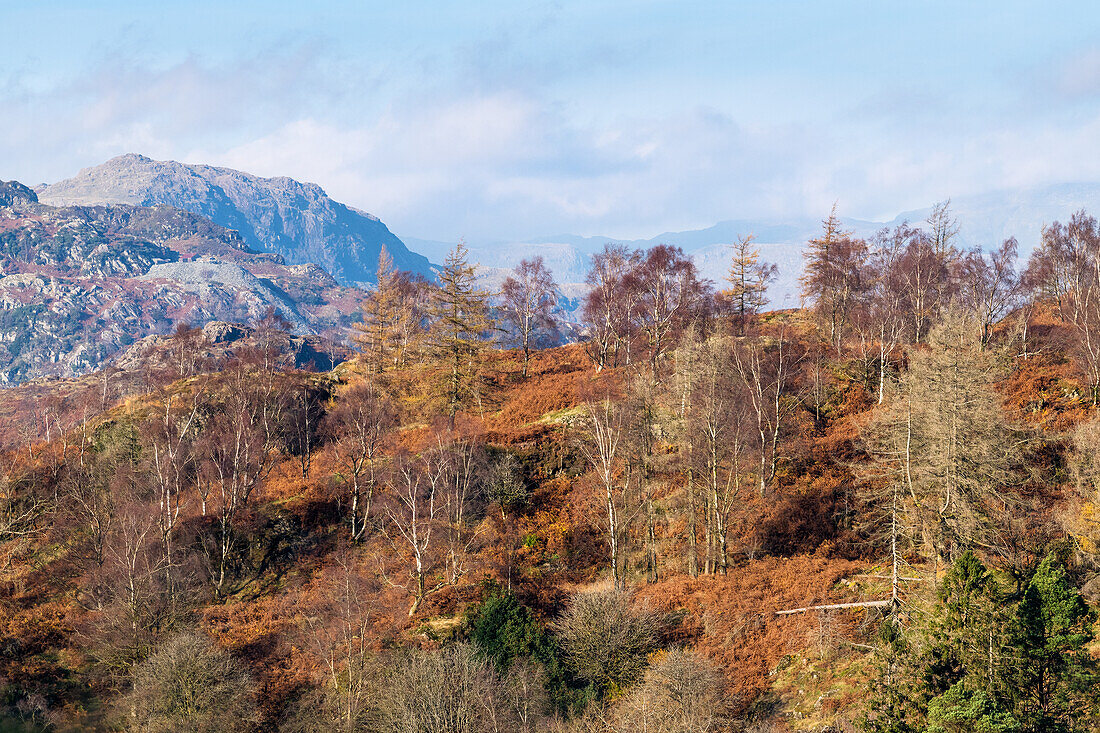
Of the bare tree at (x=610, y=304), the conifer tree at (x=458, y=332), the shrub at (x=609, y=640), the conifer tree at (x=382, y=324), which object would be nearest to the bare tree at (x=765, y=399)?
the shrub at (x=609, y=640)

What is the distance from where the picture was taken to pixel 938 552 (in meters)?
29.4

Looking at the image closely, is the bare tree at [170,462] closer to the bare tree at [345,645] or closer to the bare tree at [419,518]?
the bare tree at [345,645]

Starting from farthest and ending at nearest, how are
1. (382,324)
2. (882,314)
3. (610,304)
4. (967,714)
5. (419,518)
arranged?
(382,324) → (610,304) → (882,314) → (419,518) → (967,714)

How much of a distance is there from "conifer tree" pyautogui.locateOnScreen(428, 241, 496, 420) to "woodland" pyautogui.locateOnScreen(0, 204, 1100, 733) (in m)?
0.30

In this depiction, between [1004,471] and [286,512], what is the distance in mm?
46213

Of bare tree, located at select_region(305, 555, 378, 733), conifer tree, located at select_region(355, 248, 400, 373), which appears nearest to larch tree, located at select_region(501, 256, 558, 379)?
conifer tree, located at select_region(355, 248, 400, 373)

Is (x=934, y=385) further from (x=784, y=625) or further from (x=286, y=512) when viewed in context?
(x=286, y=512)

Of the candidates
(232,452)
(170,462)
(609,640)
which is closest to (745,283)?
(609,640)

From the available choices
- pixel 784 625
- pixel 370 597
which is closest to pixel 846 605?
pixel 784 625

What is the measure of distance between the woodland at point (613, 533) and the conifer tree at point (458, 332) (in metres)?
0.30

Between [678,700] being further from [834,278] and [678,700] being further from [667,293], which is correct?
[834,278]

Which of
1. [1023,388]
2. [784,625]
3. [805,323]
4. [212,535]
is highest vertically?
[805,323]

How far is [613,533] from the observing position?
126ft

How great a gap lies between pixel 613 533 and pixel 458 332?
2824 centimetres
